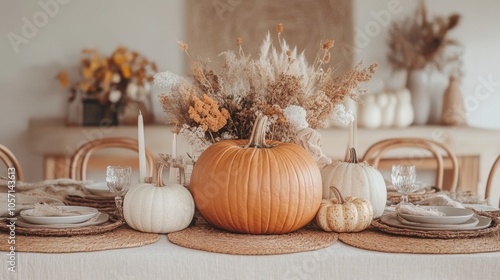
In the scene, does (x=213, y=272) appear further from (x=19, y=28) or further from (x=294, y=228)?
(x=19, y=28)

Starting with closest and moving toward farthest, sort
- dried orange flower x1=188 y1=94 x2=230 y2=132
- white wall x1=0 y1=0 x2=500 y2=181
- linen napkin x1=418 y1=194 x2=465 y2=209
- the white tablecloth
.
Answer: the white tablecloth, dried orange flower x1=188 y1=94 x2=230 y2=132, linen napkin x1=418 y1=194 x2=465 y2=209, white wall x1=0 y1=0 x2=500 y2=181

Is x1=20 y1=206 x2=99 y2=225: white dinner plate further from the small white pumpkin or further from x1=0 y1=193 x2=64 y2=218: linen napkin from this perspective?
the small white pumpkin

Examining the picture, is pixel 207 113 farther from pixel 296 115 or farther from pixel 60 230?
pixel 60 230

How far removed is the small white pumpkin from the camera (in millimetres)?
1566

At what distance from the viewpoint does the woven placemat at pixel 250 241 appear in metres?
A: 1.42

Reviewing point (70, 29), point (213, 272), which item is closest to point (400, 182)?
point (213, 272)

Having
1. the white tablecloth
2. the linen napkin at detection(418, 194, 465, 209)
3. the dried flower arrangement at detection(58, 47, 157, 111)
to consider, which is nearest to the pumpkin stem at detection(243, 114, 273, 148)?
the white tablecloth

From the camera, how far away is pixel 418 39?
421 cm

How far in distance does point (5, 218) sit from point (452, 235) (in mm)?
1060

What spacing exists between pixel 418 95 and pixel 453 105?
23 cm

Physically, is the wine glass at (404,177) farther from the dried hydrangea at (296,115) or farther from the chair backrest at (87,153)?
the chair backrest at (87,153)

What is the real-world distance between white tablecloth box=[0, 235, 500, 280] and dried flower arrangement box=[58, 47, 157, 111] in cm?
253

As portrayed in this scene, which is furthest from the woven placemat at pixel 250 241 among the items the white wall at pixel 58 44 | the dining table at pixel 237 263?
the white wall at pixel 58 44

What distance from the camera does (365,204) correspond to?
1.59 m
